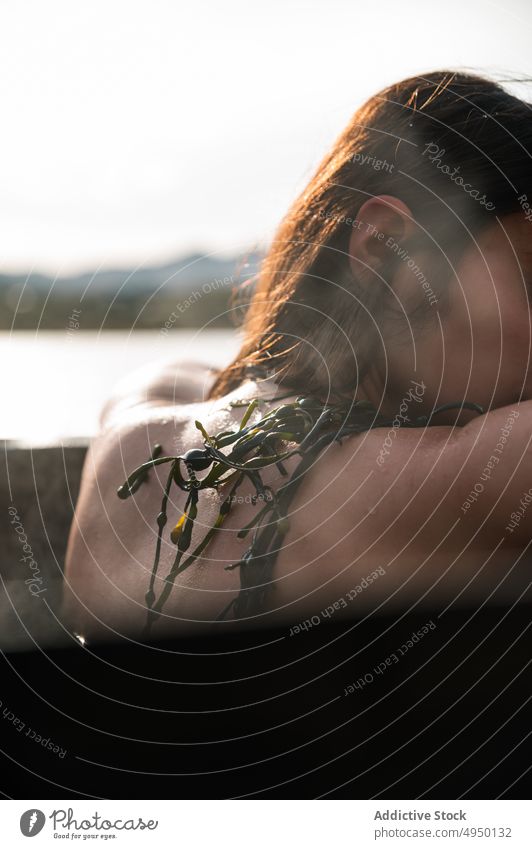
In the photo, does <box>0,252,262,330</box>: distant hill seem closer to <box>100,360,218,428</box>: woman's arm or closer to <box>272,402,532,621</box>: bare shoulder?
<box>100,360,218,428</box>: woman's arm

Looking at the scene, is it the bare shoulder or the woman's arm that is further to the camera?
the woman's arm

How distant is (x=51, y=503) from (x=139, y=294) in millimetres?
350

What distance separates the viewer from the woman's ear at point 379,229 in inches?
27.7

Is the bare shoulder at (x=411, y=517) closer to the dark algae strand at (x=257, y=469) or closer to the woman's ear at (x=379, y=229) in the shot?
the dark algae strand at (x=257, y=469)

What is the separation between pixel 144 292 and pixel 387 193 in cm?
27

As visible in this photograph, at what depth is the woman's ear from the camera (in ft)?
2.31

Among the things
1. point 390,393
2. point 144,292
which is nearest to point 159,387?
point 144,292

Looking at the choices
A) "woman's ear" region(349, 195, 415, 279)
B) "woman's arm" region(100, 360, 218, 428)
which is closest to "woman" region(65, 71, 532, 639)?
"woman's ear" region(349, 195, 415, 279)

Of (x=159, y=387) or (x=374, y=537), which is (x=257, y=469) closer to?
(x=374, y=537)

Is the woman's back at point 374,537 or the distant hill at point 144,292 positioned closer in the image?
the woman's back at point 374,537

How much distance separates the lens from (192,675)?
0.67 m

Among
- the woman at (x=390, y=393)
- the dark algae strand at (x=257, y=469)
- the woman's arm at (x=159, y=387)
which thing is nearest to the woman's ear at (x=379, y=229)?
the woman at (x=390, y=393)
